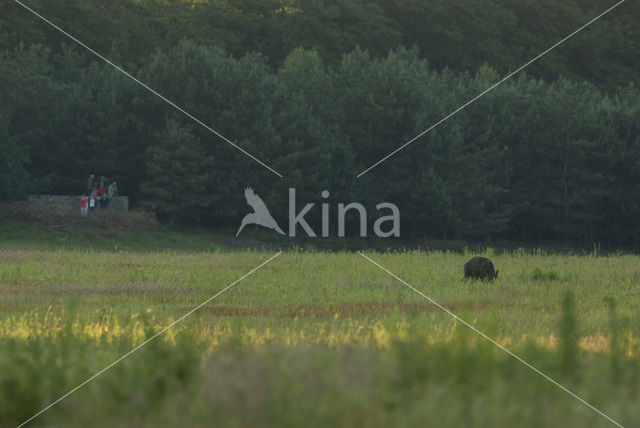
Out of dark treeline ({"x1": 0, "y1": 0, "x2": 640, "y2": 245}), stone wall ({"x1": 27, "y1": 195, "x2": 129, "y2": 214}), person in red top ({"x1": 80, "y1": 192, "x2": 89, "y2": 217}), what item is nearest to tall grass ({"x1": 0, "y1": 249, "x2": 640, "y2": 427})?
person in red top ({"x1": 80, "y1": 192, "x2": 89, "y2": 217})

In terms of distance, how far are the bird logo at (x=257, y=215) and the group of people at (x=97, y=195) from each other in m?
6.84

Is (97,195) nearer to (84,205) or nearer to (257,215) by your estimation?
(84,205)

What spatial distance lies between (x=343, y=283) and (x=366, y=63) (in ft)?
134

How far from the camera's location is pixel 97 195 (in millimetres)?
49031

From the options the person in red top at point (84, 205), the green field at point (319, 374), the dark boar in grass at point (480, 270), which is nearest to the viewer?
the green field at point (319, 374)

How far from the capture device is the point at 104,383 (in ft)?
27.6

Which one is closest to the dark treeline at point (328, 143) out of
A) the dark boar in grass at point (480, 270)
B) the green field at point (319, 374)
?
the dark boar in grass at point (480, 270)

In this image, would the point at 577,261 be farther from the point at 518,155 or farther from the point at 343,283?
the point at 518,155

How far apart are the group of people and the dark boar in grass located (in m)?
28.0

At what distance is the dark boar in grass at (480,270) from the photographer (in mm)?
23344

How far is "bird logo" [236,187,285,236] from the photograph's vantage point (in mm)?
50575

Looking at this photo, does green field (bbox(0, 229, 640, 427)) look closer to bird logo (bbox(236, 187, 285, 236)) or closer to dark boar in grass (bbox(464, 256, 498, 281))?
dark boar in grass (bbox(464, 256, 498, 281))

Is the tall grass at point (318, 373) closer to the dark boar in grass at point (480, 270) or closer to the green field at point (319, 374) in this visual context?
the green field at point (319, 374)

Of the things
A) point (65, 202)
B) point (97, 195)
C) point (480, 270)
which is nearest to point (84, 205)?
point (97, 195)
